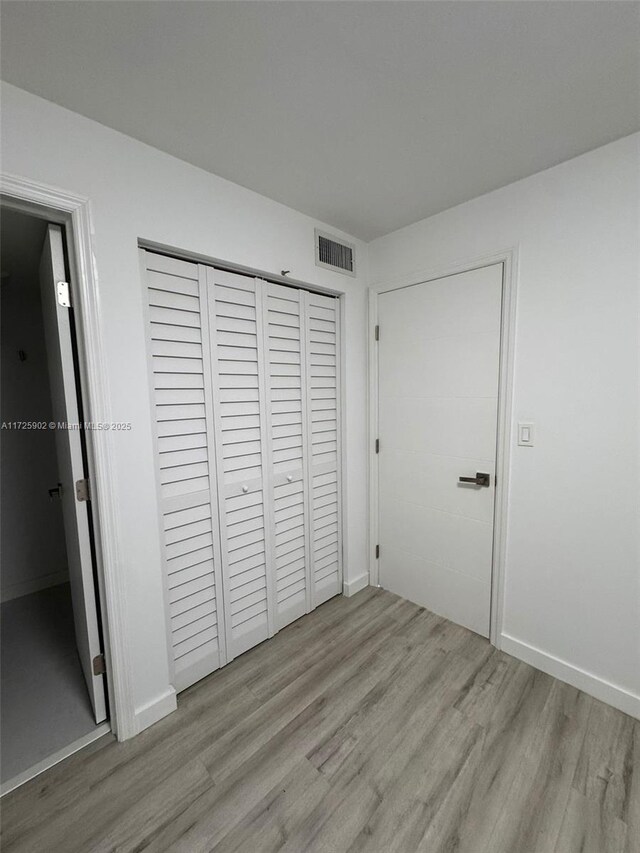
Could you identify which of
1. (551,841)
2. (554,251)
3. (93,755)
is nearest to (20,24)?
(554,251)

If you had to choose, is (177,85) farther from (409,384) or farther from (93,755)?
(93,755)

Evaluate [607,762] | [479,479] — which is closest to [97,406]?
[479,479]

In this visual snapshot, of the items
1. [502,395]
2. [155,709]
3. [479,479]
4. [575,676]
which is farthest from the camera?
[479,479]

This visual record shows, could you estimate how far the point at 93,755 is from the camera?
54.3 inches

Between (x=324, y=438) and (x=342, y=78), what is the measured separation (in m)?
1.65

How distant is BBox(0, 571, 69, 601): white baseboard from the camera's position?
251 centimetres

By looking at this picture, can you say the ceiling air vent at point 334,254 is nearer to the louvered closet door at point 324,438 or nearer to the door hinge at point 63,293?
the louvered closet door at point 324,438

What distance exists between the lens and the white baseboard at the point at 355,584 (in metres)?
2.42

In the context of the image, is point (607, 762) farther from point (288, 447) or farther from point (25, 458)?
point (25, 458)

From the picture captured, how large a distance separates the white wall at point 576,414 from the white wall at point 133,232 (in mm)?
1300

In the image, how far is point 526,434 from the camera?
174cm

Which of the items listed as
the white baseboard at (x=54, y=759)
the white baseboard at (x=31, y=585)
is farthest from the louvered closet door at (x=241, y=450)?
the white baseboard at (x=31, y=585)

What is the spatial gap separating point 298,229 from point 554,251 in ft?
4.19

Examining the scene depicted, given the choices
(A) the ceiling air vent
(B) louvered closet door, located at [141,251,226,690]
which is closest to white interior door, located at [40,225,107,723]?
(B) louvered closet door, located at [141,251,226,690]
